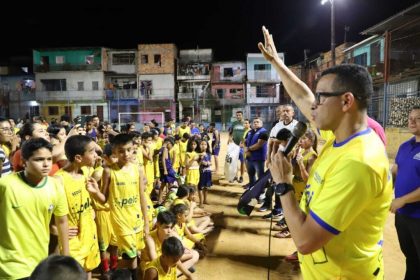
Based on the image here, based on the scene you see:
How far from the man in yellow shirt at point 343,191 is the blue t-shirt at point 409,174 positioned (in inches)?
68.8

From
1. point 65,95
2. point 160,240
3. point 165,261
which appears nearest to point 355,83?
point 165,261

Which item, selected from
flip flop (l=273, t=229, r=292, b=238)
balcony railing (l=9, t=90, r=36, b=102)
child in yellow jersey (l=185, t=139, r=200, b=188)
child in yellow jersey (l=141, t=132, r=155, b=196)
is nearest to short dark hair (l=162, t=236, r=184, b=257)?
flip flop (l=273, t=229, r=292, b=238)

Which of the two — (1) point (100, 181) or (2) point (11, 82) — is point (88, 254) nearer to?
(1) point (100, 181)

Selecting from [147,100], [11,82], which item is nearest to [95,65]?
[147,100]

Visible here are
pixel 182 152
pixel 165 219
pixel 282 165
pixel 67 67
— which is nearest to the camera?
pixel 282 165

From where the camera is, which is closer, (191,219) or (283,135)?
(283,135)

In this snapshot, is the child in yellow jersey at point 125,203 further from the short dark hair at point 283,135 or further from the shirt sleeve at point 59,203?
the short dark hair at point 283,135

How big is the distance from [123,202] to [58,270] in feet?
8.31

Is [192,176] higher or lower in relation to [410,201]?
lower

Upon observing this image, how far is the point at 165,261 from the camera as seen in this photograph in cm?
364

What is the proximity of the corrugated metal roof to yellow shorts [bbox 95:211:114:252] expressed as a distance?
60.6ft

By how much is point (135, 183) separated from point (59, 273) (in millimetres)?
2656

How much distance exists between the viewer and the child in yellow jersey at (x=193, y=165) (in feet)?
25.3

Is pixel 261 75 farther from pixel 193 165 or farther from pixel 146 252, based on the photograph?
pixel 146 252
